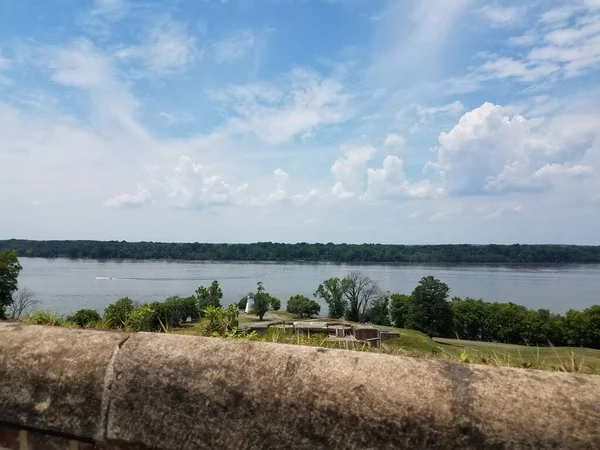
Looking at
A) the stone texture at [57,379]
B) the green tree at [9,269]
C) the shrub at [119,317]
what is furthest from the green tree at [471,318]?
the stone texture at [57,379]

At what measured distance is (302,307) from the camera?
8394 cm

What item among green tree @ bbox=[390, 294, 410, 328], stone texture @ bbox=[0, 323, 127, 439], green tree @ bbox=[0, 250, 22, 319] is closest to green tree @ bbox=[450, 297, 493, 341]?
green tree @ bbox=[390, 294, 410, 328]

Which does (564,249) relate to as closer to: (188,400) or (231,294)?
(231,294)

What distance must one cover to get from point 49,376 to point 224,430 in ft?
3.23

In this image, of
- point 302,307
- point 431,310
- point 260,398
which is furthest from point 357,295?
point 260,398

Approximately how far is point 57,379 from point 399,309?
245ft

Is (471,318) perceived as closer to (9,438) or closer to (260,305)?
(260,305)

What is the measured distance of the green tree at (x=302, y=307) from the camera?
84.2 m

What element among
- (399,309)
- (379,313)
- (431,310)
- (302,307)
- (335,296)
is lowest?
(379,313)

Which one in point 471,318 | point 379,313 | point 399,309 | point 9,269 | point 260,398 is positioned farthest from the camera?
point 379,313

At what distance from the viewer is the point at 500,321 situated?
65000 millimetres

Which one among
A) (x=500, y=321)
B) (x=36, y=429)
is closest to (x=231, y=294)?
(x=500, y=321)

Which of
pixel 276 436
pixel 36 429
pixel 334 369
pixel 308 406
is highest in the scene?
pixel 334 369

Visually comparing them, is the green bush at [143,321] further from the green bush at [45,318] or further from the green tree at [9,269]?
the green tree at [9,269]
